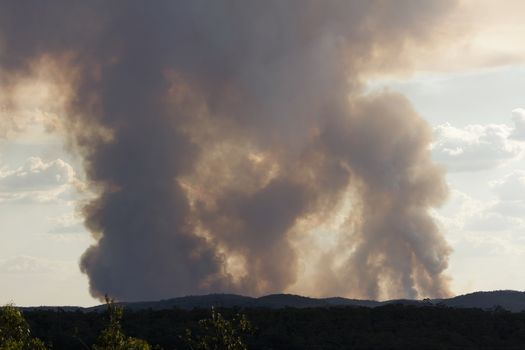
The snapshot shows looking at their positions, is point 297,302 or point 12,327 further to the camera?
point 297,302

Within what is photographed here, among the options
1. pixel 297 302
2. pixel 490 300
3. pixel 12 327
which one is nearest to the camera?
pixel 12 327

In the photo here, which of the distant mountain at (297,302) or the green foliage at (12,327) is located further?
the distant mountain at (297,302)

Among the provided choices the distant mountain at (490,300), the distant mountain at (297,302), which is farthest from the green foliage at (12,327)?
the distant mountain at (490,300)

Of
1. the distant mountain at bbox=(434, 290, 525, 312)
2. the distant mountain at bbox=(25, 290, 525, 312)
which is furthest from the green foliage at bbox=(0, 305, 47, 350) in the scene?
the distant mountain at bbox=(434, 290, 525, 312)

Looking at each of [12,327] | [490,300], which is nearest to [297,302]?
[490,300]

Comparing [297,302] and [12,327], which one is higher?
[297,302]

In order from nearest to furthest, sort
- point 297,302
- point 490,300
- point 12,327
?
point 12,327, point 297,302, point 490,300

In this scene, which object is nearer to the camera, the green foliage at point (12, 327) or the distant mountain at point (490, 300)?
the green foliage at point (12, 327)

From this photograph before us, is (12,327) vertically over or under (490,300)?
under

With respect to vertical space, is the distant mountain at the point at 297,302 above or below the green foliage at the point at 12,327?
above

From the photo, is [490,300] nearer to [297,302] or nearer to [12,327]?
[297,302]

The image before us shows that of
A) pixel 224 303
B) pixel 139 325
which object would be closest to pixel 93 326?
pixel 139 325

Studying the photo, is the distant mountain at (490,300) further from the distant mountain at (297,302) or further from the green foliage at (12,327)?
the green foliage at (12,327)

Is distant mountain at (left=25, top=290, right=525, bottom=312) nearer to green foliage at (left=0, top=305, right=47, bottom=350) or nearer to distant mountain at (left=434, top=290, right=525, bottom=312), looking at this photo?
distant mountain at (left=434, top=290, right=525, bottom=312)
